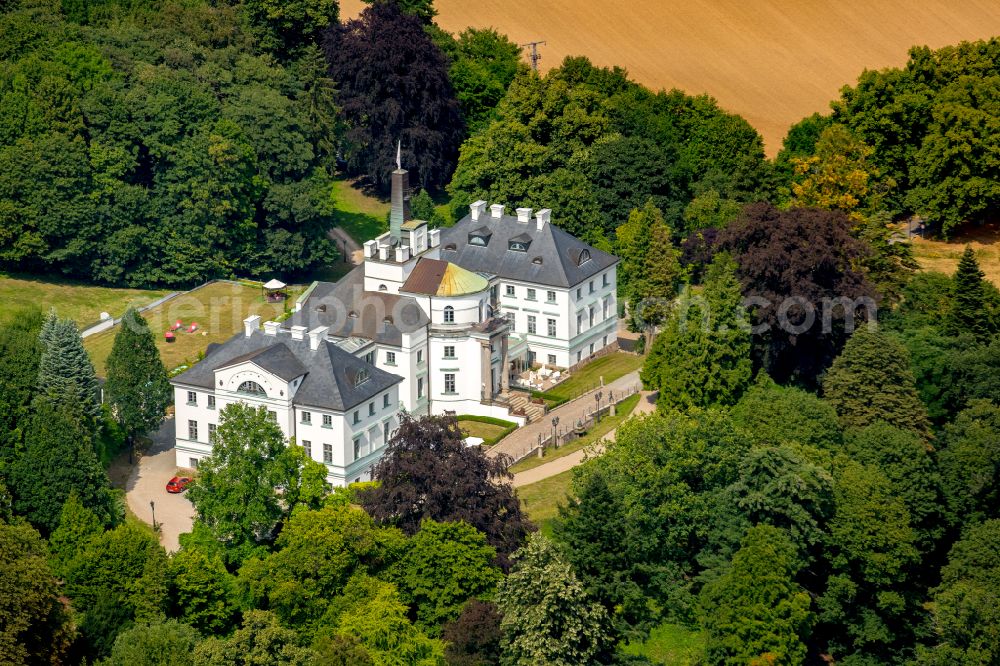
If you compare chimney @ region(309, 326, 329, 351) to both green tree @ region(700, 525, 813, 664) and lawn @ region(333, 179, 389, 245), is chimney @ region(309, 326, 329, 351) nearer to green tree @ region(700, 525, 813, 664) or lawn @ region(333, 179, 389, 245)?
green tree @ region(700, 525, 813, 664)

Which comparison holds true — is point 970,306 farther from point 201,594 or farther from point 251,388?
point 201,594

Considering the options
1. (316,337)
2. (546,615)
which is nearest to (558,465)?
(316,337)

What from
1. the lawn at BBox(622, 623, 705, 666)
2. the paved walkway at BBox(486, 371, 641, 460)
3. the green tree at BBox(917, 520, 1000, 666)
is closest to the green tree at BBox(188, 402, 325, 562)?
the paved walkway at BBox(486, 371, 641, 460)

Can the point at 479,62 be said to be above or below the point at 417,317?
above

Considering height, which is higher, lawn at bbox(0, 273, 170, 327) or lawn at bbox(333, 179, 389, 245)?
lawn at bbox(333, 179, 389, 245)

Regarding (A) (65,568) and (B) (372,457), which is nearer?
(A) (65,568)

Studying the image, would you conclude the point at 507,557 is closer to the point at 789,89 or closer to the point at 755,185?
the point at 755,185

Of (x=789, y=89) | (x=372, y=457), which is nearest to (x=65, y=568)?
(x=372, y=457)

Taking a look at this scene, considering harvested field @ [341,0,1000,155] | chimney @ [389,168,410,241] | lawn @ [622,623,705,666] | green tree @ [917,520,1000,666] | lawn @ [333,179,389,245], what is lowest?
lawn @ [622,623,705,666]
